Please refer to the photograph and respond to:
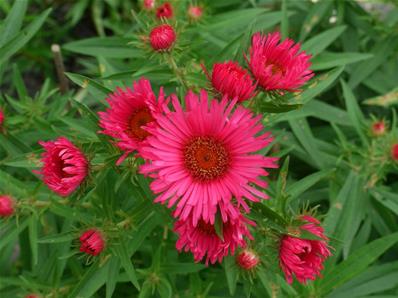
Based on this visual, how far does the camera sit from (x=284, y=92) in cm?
145

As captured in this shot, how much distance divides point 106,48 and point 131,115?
1.09 m

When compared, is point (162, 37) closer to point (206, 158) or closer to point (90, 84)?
point (90, 84)

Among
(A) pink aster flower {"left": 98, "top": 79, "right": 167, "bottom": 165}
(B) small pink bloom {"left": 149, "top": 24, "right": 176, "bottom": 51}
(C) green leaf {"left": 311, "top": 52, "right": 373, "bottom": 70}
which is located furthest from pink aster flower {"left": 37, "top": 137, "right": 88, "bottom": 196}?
(C) green leaf {"left": 311, "top": 52, "right": 373, "bottom": 70}

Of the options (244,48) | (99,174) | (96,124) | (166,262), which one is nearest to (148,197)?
(99,174)

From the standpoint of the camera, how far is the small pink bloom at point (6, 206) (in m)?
1.57

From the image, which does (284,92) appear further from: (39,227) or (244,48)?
(39,227)

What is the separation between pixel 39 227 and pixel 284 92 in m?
1.22

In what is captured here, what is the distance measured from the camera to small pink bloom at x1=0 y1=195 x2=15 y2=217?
1570 mm

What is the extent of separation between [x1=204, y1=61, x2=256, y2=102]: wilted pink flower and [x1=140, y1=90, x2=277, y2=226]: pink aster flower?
5 centimetres

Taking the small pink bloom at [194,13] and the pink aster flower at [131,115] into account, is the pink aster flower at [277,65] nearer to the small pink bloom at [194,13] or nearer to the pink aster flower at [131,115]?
the pink aster flower at [131,115]

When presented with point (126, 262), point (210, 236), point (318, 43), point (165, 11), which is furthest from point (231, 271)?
point (318, 43)

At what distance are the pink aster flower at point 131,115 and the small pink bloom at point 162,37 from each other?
223 millimetres

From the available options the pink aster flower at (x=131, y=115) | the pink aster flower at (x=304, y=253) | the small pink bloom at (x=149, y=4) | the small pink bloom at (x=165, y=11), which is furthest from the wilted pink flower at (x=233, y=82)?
the small pink bloom at (x=149, y=4)

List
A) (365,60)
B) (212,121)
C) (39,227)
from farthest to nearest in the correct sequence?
(365,60) → (39,227) → (212,121)
